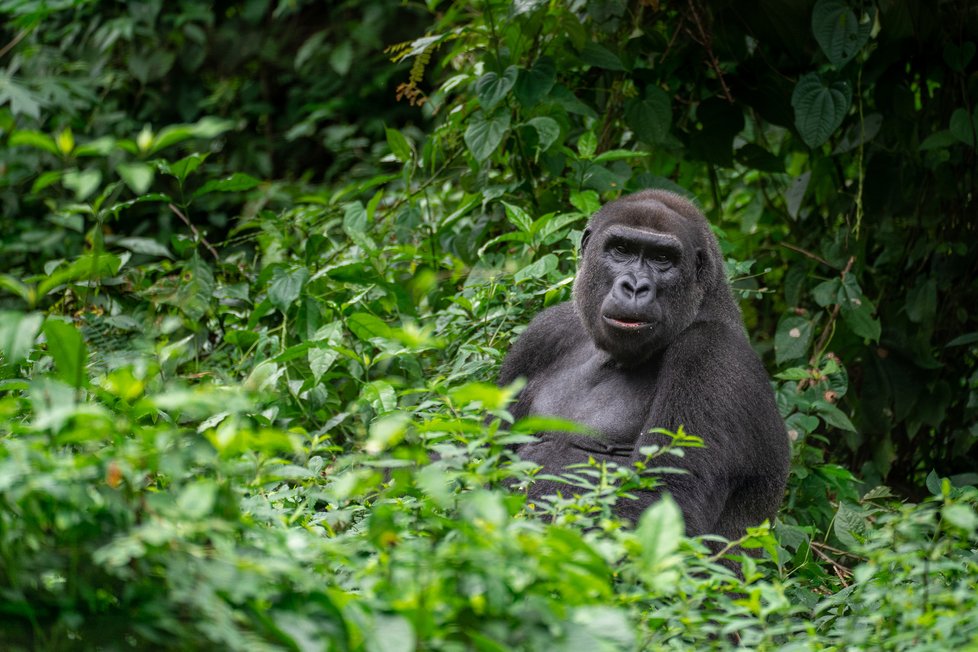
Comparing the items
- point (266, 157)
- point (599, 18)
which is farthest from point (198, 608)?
point (266, 157)

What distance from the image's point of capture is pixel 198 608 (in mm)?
1769

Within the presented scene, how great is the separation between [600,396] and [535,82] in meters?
1.66

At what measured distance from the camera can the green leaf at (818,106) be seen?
5.06 metres

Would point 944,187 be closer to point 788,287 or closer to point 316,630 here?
point 788,287

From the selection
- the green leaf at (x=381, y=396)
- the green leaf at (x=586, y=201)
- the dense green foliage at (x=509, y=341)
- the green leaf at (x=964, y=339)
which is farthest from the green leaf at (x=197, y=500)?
the green leaf at (x=964, y=339)

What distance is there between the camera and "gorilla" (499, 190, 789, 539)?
11.8ft

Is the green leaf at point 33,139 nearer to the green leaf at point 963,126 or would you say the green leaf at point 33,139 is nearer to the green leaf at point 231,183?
the green leaf at point 231,183

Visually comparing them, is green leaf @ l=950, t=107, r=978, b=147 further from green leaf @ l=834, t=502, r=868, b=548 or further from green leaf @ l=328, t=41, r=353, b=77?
green leaf @ l=328, t=41, r=353, b=77

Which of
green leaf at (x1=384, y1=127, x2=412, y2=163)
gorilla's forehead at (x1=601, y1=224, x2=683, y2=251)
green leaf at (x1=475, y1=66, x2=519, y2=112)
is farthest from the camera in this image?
green leaf at (x1=384, y1=127, x2=412, y2=163)

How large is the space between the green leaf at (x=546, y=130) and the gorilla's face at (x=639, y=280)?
87 centimetres

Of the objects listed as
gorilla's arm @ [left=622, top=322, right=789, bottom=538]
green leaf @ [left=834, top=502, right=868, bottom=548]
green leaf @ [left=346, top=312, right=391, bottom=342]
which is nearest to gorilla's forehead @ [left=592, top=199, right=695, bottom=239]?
gorilla's arm @ [left=622, top=322, right=789, bottom=538]

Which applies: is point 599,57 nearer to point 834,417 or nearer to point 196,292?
point 834,417

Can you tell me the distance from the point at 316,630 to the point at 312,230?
13.5ft

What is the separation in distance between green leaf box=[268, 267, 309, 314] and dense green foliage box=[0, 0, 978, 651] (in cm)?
1
